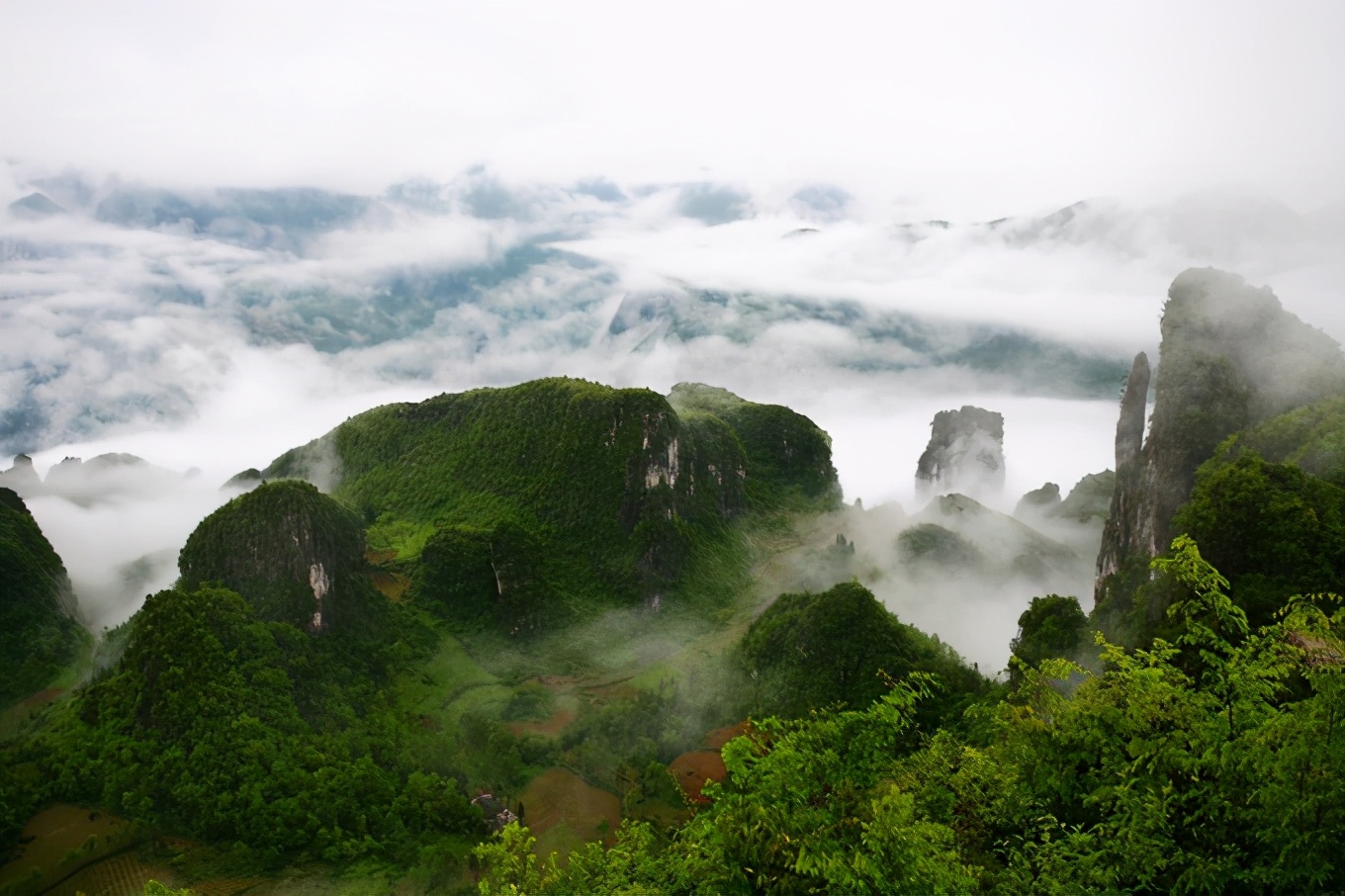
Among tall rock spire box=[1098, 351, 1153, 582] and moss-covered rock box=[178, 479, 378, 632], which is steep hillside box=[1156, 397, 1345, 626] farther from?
moss-covered rock box=[178, 479, 378, 632]

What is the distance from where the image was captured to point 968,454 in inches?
5295

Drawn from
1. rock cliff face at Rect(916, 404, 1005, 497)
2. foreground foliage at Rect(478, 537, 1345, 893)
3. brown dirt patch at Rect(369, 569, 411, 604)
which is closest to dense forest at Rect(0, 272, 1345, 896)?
foreground foliage at Rect(478, 537, 1345, 893)

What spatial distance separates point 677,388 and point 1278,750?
5185 inches

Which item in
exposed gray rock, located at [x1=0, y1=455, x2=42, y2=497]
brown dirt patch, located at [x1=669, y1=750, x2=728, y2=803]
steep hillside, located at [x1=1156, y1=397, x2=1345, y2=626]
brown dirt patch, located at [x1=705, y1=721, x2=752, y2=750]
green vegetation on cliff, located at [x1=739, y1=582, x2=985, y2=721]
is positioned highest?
steep hillside, located at [x1=1156, y1=397, x2=1345, y2=626]

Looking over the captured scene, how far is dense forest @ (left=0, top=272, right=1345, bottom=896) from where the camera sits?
1248cm

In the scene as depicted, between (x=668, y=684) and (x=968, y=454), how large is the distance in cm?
9285

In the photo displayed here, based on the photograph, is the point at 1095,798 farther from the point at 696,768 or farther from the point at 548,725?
the point at 548,725

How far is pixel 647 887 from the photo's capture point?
15164 millimetres

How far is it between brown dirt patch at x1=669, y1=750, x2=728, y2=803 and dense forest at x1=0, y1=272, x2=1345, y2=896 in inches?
9.2

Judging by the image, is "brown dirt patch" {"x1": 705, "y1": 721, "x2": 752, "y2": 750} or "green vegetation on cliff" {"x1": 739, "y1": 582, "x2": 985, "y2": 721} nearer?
"green vegetation on cliff" {"x1": 739, "y1": 582, "x2": 985, "y2": 721}

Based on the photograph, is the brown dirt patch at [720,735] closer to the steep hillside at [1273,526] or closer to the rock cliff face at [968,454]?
the steep hillside at [1273,526]

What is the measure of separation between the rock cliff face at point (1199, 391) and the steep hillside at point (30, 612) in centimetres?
7350

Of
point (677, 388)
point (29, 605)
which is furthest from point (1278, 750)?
point (677, 388)

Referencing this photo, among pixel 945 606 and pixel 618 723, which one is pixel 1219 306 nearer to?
pixel 945 606
